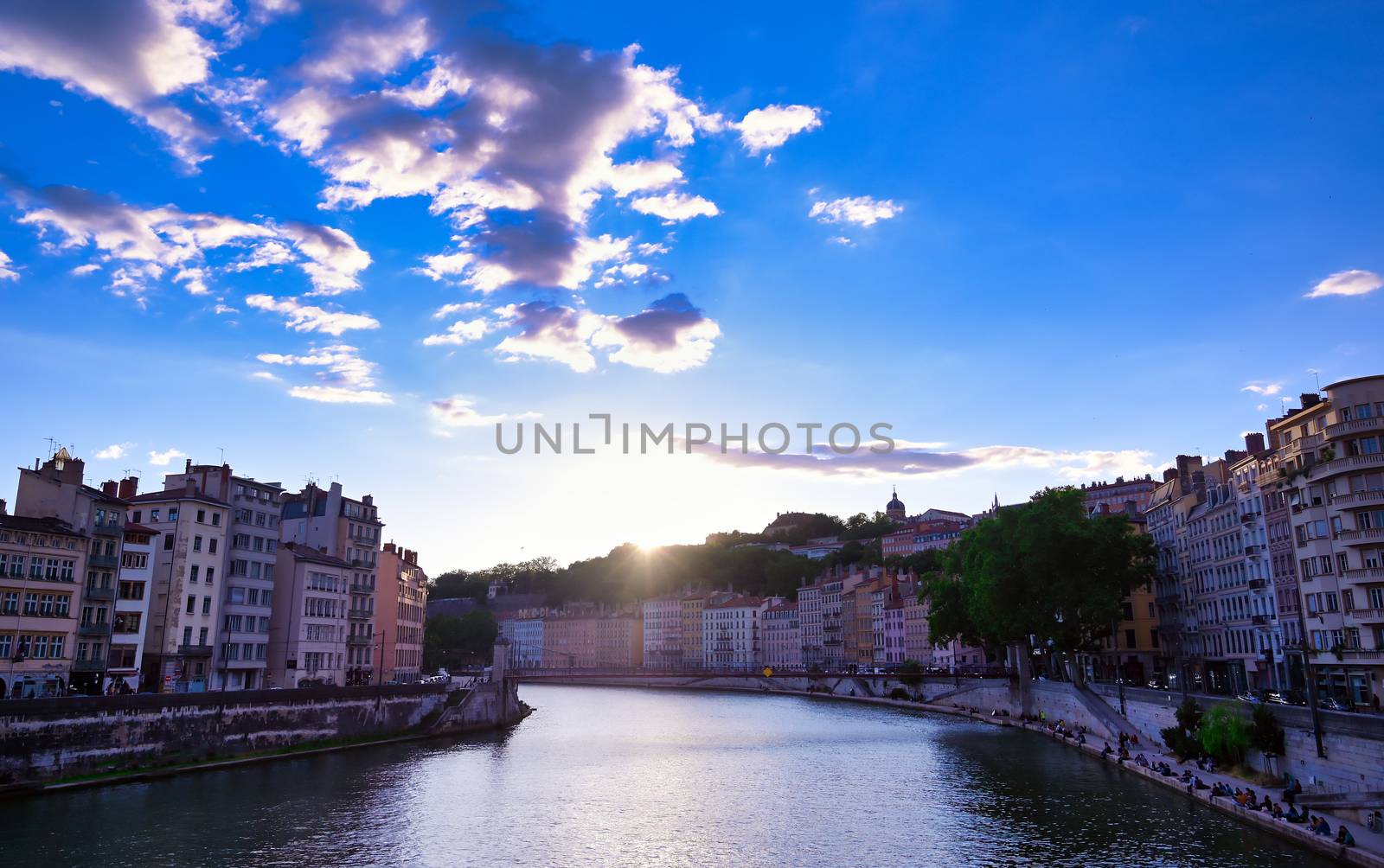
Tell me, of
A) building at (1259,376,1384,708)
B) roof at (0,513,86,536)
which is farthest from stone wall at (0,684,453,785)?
building at (1259,376,1384,708)

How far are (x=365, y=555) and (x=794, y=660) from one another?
12118 centimetres

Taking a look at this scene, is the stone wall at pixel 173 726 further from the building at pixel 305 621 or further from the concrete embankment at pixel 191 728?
the building at pixel 305 621

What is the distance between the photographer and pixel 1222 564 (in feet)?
254

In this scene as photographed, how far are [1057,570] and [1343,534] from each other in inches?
939

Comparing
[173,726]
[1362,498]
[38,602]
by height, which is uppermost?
[1362,498]

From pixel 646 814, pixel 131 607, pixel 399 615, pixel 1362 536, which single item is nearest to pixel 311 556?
pixel 131 607

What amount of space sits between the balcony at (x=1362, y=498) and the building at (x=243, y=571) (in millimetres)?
71140

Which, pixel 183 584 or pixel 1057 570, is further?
pixel 1057 570

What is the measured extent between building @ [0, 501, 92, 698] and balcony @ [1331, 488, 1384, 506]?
239 ft

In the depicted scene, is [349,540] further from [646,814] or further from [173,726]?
[646,814]

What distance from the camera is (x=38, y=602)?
55.1 m

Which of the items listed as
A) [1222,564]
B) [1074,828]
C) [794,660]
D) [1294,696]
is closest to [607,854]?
[1074,828]

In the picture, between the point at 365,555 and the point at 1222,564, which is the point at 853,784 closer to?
the point at 1222,564

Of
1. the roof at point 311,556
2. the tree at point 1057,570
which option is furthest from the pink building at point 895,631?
the roof at point 311,556
